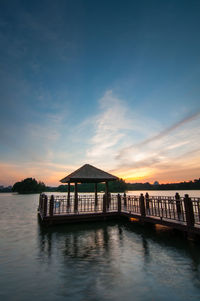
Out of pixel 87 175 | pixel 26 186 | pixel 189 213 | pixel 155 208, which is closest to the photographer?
pixel 189 213

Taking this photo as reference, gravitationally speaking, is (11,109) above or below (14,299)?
above

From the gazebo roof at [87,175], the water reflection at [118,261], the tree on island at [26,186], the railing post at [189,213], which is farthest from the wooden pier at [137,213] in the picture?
the tree on island at [26,186]

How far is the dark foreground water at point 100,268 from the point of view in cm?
427

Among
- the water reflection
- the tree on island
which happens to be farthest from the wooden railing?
the tree on island

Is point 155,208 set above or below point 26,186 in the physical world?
below

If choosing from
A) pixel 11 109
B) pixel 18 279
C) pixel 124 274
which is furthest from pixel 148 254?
pixel 11 109

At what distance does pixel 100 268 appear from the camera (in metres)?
5.61

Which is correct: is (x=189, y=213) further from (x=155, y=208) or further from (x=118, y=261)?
(x=118, y=261)

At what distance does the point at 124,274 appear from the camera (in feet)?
17.1

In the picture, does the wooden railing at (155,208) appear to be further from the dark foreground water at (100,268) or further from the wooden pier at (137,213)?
the dark foreground water at (100,268)

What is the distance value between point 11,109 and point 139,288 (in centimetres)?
1998

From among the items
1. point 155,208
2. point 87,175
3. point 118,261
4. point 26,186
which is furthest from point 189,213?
point 26,186

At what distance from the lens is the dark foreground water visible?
4.27 meters

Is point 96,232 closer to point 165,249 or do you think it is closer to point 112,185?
point 165,249
